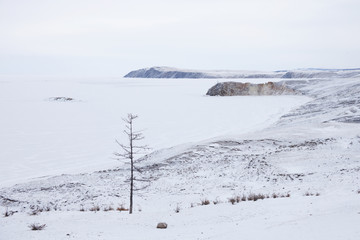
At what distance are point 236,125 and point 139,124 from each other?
11.3m

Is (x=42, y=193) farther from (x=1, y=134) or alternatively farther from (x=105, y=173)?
(x=1, y=134)

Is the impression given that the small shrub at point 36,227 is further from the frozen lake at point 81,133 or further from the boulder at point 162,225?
the frozen lake at point 81,133

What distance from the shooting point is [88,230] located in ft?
32.9

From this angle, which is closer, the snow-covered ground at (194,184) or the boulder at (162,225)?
the snow-covered ground at (194,184)

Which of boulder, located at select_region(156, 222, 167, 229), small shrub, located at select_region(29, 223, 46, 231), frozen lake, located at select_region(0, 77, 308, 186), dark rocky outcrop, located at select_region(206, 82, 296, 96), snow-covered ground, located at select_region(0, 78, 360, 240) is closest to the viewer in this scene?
snow-covered ground, located at select_region(0, 78, 360, 240)

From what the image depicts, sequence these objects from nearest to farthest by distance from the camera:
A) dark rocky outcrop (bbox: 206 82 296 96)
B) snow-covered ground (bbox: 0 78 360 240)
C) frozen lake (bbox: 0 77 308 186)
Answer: snow-covered ground (bbox: 0 78 360 240), frozen lake (bbox: 0 77 308 186), dark rocky outcrop (bbox: 206 82 296 96)

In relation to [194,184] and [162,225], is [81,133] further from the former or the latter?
[162,225]

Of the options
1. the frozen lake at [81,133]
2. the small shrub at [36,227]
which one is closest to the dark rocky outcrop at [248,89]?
the frozen lake at [81,133]

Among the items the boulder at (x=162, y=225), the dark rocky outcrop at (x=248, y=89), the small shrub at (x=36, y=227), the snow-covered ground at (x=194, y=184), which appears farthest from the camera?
the dark rocky outcrop at (x=248, y=89)

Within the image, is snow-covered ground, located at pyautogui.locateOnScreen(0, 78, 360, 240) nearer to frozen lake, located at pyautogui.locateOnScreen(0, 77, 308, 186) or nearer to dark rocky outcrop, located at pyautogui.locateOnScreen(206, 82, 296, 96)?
frozen lake, located at pyautogui.locateOnScreen(0, 77, 308, 186)

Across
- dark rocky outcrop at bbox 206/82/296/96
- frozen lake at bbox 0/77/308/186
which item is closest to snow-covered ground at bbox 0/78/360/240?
frozen lake at bbox 0/77/308/186

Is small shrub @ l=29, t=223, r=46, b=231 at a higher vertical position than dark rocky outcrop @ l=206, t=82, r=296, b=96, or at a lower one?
lower

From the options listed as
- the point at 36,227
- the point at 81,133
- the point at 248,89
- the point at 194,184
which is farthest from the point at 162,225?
the point at 248,89

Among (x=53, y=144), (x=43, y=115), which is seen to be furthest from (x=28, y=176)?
(x=43, y=115)
